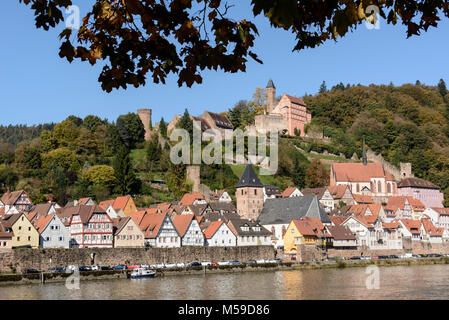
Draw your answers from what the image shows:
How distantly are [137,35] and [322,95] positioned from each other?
121m

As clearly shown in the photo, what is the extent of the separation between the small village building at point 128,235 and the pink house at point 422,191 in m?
52.8

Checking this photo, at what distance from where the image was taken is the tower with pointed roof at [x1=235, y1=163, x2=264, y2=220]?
217 feet

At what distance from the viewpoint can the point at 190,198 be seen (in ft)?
225

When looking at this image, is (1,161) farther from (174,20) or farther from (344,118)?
(174,20)

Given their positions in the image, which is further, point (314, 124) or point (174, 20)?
point (314, 124)

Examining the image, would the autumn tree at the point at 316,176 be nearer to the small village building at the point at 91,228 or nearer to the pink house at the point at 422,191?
the pink house at the point at 422,191

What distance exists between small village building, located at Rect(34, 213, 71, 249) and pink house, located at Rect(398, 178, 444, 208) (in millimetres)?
59033

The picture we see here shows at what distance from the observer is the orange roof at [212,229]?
5628cm

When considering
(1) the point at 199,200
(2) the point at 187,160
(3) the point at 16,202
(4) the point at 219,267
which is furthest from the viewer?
(2) the point at 187,160

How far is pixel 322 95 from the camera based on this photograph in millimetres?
123438

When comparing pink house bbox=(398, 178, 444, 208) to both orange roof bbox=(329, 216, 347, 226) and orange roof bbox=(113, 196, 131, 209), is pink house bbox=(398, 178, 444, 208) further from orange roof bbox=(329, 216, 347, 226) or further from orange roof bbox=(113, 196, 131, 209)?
orange roof bbox=(113, 196, 131, 209)

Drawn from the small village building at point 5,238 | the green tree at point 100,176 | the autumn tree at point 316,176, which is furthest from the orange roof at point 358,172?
the small village building at point 5,238

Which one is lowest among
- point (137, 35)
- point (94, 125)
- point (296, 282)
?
point (296, 282)
